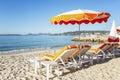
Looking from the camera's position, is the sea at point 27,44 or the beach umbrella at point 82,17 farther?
the sea at point 27,44

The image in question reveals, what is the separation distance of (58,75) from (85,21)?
6.70 feet

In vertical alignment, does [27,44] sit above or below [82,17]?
below

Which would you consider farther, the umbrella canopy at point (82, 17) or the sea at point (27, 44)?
the sea at point (27, 44)

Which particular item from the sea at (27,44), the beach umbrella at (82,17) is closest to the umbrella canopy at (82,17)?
the beach umbrella at (82,17)

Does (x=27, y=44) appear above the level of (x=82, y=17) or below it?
below

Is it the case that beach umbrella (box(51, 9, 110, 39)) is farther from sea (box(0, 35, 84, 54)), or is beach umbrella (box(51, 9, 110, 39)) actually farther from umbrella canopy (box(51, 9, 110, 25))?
sea (box(0, 35, 84, 54))

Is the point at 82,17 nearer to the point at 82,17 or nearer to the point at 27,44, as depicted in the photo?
the point at 82,17

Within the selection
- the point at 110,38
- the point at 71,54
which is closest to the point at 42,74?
the point at 71,54

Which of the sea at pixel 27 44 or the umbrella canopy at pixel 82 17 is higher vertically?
the umbrella canopy at pixel 82 17

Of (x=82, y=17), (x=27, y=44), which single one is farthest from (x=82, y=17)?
(x=27, y=44)

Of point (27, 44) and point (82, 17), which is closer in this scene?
point (82, 17)

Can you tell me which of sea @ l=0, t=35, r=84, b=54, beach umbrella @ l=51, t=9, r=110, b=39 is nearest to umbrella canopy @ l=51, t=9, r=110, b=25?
beach umbrella @ l=51, t=9, r=110, b=39

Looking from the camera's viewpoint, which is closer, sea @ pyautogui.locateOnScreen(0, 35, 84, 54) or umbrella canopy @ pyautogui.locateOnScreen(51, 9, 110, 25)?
umbrella canopy @ pyautogui.locateOnScreen(51, 9, 110, 25)

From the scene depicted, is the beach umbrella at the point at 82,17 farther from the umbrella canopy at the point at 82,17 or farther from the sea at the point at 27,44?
the sea at the point at 27,44
